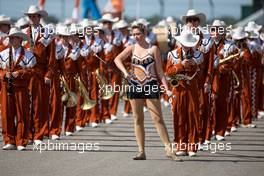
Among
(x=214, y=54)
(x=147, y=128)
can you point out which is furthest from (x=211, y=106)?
(x=147, y=128)

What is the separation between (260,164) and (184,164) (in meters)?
1.06

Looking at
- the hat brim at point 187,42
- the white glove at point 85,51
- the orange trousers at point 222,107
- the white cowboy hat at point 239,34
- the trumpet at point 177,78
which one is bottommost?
the orange trousers at point 222,107

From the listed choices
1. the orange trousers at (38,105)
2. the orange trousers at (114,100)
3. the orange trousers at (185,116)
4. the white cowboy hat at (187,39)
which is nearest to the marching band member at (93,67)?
the orange trousers at (114,100)

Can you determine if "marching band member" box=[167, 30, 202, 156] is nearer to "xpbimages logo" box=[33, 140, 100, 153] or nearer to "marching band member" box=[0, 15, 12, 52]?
"xpbimages logo" box=[33, 140, 100, 153]

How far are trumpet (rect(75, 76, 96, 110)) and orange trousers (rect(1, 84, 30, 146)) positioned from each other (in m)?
3.45

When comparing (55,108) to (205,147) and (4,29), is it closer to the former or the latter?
(4,29)

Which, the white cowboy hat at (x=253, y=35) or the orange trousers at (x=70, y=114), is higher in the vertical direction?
the white cowboy hat at (x=253, y=35)

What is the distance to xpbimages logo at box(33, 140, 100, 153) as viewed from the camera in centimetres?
1552

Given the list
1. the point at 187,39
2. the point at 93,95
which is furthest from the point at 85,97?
the point at 187,39

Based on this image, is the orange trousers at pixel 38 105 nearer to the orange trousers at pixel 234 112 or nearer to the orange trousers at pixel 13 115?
the orange trousers at pixel 13 115

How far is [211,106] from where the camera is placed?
664 inches

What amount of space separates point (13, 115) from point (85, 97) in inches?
146

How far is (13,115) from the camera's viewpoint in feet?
50.9

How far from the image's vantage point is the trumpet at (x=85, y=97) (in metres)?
18.9
